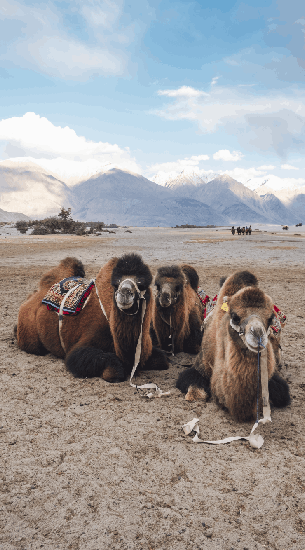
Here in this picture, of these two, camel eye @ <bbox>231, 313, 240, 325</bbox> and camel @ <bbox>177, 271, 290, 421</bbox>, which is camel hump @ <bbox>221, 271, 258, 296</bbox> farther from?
camel eye @ <bbox>231, 313, 240, 325</bbox>

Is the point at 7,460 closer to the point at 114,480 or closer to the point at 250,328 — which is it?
the point at 114,480

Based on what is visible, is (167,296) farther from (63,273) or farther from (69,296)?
(63,273)

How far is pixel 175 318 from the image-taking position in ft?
18.6

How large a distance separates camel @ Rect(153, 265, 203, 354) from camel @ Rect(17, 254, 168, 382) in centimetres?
67

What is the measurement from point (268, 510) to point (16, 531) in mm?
1624

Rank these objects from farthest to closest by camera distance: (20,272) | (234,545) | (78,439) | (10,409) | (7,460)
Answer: (20,272)
(10,409)
(78,439)
(7,460)
(234,545)

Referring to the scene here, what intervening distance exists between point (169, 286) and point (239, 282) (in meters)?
1.61

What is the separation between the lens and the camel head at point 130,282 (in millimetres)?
3971

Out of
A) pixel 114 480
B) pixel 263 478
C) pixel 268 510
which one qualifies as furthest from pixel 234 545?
pixel 114 480

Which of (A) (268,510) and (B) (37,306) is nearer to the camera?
(A) (268,510)

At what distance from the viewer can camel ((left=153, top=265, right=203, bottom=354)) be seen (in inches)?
218

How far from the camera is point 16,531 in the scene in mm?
2295

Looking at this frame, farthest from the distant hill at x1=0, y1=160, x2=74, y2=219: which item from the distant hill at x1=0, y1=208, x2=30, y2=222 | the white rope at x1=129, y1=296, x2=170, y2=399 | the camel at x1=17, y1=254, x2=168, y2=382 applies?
the white rope at x1=129, y1=296, x2=170, y2=399

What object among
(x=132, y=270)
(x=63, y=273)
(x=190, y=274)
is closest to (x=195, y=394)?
(x=132, y=270)
